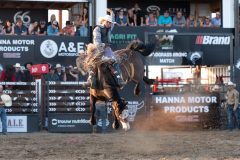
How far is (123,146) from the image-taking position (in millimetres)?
16594

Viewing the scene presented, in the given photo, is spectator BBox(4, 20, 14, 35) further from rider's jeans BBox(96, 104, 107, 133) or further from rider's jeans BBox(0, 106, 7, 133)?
rider's jeans BBox(96, 104, 107, 133)

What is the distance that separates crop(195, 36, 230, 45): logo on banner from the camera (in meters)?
23.3

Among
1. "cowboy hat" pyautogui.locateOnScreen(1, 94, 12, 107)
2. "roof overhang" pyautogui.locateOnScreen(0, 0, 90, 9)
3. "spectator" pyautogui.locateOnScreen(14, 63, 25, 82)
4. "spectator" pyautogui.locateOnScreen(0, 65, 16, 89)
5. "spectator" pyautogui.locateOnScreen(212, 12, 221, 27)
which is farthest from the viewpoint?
"spectator" pyautogui.locateOnScreen(212, 12, 221, 27)

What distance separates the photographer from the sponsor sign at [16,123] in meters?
21.8

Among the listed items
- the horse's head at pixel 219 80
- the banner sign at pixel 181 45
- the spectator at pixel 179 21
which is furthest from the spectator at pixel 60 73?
the horse's head at pixel 219 80

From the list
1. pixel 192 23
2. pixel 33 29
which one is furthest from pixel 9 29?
pixel 192 23

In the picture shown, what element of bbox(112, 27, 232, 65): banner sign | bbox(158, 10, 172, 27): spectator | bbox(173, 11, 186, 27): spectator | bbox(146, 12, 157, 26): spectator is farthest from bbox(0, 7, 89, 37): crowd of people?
bbox(173, 11, 186, 27): spectator

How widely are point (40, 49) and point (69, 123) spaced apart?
286 cm

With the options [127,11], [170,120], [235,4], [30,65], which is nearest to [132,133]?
[170,120]

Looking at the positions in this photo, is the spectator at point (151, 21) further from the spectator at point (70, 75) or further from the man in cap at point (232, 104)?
the man in cap at point (232, 104)

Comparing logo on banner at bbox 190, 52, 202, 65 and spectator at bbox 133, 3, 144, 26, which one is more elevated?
spectator at bbox 133, 3, 144, 26

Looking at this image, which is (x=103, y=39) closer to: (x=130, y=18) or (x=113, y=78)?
(x=113, y=78)

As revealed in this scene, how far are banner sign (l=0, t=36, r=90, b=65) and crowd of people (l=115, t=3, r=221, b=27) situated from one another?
6.63 feet

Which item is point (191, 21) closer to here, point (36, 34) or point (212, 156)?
point (36, 34)
